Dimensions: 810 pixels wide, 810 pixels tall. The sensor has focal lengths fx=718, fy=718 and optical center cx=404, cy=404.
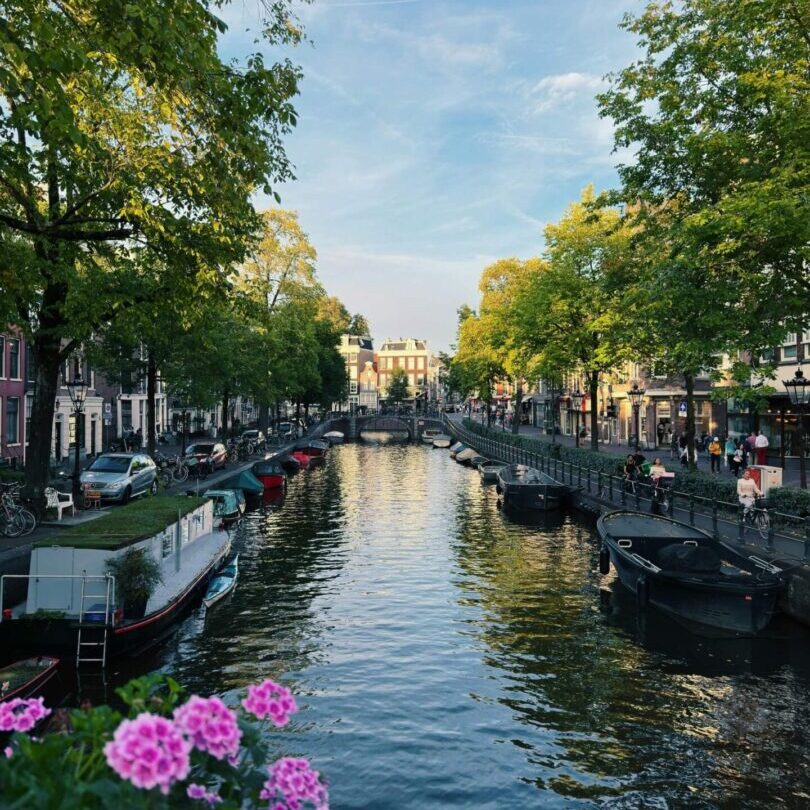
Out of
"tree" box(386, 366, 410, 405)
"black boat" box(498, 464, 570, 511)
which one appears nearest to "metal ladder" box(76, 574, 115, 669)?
"black boat" box(498, 464, 570, 511)

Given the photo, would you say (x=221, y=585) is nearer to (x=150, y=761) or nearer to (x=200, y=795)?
(x=200, y=795)

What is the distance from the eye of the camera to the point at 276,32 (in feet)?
49.0

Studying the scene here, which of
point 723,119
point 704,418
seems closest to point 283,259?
point 704,418

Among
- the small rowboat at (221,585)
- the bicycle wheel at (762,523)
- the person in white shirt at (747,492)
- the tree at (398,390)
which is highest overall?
the tree at (398,390)

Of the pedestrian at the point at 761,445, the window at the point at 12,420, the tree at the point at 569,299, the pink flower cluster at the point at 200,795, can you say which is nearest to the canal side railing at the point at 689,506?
the tree at the point at 569,299

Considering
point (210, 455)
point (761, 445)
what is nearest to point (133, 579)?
point (761, 445)

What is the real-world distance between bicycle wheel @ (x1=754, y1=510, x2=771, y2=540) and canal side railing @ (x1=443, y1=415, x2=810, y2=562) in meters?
0.04

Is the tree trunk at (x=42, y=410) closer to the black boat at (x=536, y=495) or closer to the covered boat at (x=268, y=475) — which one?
the covered boat at (x=268, y=475)

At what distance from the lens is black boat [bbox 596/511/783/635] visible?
48.3ft

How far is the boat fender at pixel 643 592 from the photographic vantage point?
643 inches

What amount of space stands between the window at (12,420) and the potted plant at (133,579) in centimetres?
2872

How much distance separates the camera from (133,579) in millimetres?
13891

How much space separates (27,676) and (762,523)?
17.2 meters

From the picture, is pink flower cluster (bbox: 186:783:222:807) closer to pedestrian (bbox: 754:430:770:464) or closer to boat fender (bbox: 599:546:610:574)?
boat fender (bbox: 599:546:610:574)
